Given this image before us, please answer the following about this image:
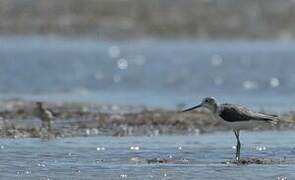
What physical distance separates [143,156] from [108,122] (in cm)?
504

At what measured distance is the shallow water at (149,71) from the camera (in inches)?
1201

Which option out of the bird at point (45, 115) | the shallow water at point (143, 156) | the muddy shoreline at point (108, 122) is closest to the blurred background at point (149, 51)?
the muddy shoreline at point (108, 122)

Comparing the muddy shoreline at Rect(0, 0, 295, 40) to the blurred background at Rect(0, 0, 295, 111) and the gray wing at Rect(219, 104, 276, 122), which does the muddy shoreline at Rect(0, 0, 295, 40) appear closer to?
the blurred background at Rect(0, 0, 295, 111)

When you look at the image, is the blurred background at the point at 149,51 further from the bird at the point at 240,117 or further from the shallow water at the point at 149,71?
the bird at the point at 240,117

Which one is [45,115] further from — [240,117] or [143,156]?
[240,117]

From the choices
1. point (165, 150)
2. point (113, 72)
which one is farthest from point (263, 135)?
point (113, 72)

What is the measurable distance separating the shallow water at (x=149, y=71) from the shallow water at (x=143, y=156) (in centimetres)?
685

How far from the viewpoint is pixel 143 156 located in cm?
1736

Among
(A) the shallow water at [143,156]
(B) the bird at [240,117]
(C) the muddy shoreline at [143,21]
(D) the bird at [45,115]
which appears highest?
(C) the muddy shoreline at [143,21]

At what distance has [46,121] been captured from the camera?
22438 millimetres

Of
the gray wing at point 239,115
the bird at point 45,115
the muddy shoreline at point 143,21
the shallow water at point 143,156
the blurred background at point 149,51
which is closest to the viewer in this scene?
the shallow water at point 143,156

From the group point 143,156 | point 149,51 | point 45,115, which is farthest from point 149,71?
point 143,156

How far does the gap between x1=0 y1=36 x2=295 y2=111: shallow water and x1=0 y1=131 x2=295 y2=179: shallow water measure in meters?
6.85

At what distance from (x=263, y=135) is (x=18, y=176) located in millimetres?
6457
